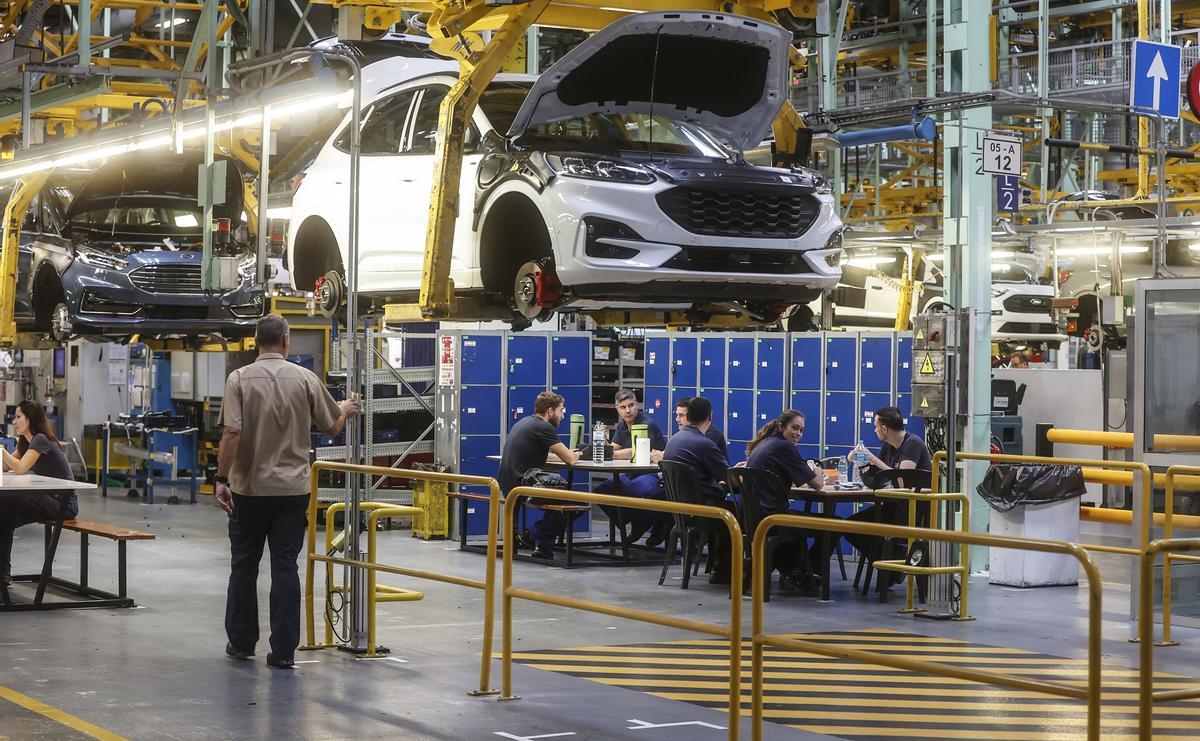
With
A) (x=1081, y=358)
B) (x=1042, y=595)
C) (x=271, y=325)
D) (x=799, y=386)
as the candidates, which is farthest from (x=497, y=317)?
(x=1081, y=358)

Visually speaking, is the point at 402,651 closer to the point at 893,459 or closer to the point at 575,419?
the point at 893,459

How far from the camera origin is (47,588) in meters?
11.3

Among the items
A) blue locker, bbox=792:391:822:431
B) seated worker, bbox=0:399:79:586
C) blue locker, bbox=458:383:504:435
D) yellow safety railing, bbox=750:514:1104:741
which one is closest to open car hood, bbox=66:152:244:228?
blue locker, bbox=458:383:504:435

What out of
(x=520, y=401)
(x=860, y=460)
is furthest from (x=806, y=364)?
(x=520, y=401)

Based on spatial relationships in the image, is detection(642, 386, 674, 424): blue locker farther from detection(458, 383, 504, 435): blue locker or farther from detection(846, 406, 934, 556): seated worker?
detection(846, 406, 934, 556): seated worker

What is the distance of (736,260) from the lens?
28.3 ft

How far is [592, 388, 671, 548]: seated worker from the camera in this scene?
13.5 m

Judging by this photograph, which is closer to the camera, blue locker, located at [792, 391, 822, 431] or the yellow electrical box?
blue locker, located at [792, 391, 822, 431]

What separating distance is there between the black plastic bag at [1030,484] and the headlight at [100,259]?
8.76 m

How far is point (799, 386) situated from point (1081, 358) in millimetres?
13001

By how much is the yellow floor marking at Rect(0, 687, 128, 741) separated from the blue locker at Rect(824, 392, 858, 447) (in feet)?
29.4

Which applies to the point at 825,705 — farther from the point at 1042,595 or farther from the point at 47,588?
the point at 47,588

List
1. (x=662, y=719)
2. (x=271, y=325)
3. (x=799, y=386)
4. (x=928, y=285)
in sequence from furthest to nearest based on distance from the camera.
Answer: (x=928, y=285) < (x=799, y=386) < (x=271, y=325) < (x=662, y=719)

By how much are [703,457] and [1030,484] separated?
8.70 feet
